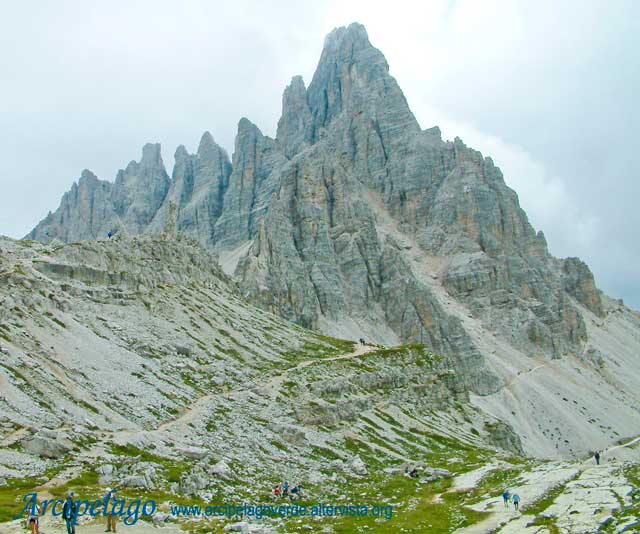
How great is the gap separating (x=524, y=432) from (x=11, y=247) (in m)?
112

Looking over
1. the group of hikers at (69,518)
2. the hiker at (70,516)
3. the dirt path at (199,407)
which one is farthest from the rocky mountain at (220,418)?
the hiker at (70,516)

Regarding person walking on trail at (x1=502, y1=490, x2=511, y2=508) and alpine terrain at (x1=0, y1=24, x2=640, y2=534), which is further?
person walking on trail at (x1=502, y1=490, x2=511, y2=508)

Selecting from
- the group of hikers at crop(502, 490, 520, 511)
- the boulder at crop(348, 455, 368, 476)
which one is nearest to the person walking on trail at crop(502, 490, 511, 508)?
the group of hikers at crop(502, 490, 520, 511)

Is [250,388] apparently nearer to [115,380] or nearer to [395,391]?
[115,380]

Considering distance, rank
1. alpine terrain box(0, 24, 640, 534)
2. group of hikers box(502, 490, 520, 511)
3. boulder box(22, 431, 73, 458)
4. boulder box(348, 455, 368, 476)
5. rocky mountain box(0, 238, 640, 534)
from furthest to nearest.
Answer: boulder box(348, 455, 368, 476) < group of hikers box(502, 490, 520, 511) < boulder box(22, 431, 73, 458) < alpine terrain box(0, 24, 640, 534) < rocky mountain box(0, 238, 640, 534)

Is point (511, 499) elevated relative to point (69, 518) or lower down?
lower down

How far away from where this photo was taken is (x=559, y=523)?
1422 inches

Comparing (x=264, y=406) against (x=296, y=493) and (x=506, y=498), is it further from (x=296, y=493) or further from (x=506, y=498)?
(x=506, y=498)

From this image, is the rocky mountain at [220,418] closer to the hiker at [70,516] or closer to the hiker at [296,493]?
the hiker at [296,493]

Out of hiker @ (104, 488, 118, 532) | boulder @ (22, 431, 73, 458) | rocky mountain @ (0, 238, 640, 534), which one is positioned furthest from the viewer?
boulder @ (22, 431, 73, 458)

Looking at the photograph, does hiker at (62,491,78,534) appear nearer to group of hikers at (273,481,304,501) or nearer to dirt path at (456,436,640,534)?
group of hikers at (273,481,304,501)

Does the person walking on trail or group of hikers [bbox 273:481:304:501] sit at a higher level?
group of hikers [bbox 273:481:304:501]

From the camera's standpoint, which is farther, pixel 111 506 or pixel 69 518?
pixel 111 506

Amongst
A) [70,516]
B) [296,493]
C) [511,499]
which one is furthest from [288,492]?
[70,516]
